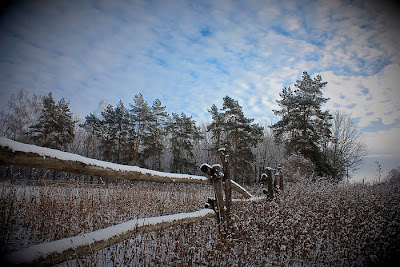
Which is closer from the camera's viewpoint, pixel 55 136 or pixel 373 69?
pixel 373 69

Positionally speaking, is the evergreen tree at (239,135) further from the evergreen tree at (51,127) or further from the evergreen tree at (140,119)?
the evergreen tree at (51,127)

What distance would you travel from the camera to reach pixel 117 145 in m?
31.8

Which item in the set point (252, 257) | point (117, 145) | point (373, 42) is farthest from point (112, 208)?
point (117, 145)

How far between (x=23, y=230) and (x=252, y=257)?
4907mm

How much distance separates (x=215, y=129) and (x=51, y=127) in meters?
23.0

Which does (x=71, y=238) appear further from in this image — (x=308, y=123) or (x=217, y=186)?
(x=308, y=123)

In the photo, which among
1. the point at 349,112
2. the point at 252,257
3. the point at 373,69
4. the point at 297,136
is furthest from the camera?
the point at 349,112

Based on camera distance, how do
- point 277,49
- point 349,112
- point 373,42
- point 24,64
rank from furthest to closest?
point 24,64
point 349,112
point 277,49
point 373,42

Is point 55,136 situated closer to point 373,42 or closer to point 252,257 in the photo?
point 252,257

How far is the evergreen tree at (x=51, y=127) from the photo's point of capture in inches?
977

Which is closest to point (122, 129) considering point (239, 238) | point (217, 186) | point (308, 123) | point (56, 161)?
point (308, 123)

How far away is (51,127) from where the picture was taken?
82.8ft

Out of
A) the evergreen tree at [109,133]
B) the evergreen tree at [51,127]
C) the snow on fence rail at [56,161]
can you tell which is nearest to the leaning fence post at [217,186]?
the snow on fence rail at [56,161]

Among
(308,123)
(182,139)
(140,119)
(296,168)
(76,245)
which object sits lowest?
(296,168)
